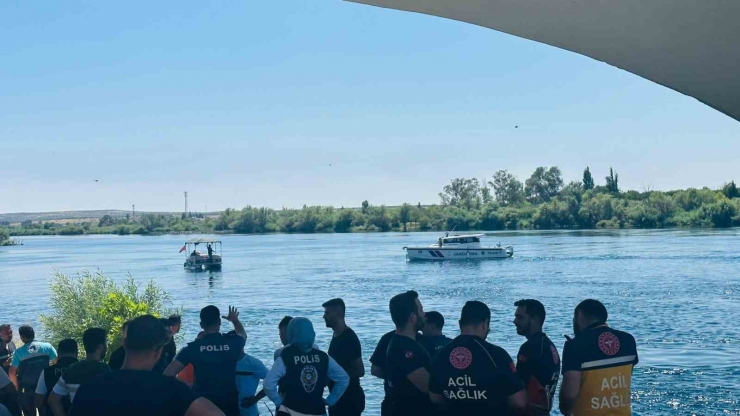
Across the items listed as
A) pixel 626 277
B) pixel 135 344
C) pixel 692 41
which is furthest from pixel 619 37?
pixel 626 277

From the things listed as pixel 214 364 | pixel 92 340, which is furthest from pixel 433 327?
pixel 92 340

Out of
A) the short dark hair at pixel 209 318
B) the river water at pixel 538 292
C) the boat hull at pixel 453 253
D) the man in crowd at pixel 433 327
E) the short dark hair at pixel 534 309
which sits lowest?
the river water at pixel 538 292

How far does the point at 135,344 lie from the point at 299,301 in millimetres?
32603

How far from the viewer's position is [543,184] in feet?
446

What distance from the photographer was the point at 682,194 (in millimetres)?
91375

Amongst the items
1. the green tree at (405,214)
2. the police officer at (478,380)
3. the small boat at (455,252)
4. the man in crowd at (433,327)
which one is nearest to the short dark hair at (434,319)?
the man in crowd at (433,327)

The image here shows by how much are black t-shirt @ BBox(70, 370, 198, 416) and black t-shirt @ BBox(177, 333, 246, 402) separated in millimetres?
2051

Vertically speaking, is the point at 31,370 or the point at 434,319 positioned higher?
the point at 434,319

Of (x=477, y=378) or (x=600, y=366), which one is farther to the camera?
(x=600, y=366)

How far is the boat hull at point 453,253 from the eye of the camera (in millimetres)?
57812

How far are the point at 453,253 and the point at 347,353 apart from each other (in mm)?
53766

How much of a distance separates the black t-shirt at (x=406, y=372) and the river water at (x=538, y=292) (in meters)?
10.2

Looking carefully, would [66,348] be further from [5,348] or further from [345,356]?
[5,348]

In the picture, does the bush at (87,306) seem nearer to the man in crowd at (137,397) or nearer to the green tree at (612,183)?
the man in crowd at (137,397)
